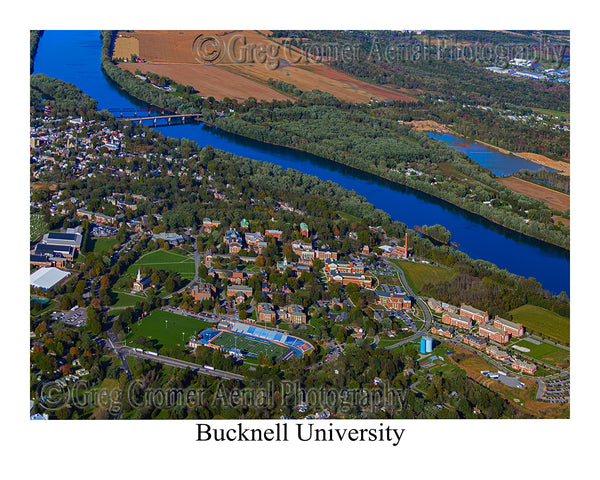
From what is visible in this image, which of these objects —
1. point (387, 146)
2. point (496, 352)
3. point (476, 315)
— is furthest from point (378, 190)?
point (496, 352)

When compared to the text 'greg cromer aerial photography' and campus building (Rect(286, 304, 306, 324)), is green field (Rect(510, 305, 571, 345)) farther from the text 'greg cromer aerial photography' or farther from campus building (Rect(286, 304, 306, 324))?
campus building (Rect(286, 304, 306, 324))

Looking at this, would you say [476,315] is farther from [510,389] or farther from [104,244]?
[104,244]

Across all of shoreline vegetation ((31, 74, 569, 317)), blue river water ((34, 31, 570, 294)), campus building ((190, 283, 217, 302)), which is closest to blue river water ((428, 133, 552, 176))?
blue river water ((34, 31, 570, 294))

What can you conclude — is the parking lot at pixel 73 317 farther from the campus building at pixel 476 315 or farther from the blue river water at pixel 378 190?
the blue river water at pixel 378 190

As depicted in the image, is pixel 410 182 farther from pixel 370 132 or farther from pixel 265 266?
pixel 265 266

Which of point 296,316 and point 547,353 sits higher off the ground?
point 296,316

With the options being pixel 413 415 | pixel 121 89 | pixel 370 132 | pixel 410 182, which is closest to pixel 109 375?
pixel 413 415

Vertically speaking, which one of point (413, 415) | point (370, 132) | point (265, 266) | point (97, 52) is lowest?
point (413, 415)
